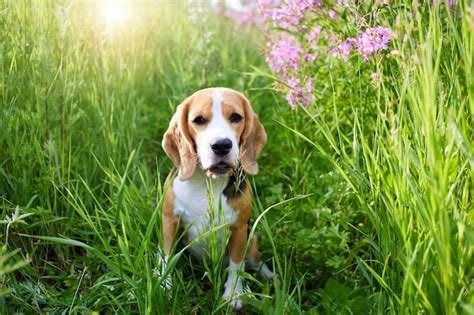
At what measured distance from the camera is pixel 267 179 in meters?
4.06

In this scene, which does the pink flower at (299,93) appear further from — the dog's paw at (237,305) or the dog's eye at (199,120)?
the dog's paw at (237,305)

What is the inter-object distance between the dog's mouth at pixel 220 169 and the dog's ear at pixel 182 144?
107 millimetres

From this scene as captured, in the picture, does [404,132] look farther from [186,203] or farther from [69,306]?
[69,306]

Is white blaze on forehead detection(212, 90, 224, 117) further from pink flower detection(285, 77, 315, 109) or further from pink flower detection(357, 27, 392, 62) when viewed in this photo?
pink flower detection(357, 27, 392, 62)

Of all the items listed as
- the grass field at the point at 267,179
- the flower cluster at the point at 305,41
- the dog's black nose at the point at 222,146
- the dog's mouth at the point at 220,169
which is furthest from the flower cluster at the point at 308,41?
the dog's mouth at the point at 220,169

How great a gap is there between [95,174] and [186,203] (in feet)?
2.77

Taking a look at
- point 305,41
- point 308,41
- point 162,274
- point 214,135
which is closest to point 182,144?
point 214,135

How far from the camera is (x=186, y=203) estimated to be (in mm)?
3018

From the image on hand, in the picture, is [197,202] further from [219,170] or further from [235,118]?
[235,118]

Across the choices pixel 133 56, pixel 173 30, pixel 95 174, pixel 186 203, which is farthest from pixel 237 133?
pixel 173 30

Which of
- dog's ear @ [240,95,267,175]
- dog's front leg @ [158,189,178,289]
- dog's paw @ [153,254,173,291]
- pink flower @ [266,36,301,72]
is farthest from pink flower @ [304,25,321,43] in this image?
dog's paw @ [153,254,173,291]

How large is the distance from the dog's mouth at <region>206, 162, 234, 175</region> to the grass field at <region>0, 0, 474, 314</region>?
17cm

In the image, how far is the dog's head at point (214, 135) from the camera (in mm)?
2879

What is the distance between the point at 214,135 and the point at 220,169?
186 millimetres
